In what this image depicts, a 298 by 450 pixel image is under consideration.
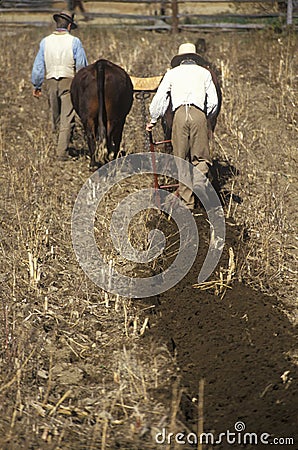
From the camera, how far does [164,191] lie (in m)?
9.30

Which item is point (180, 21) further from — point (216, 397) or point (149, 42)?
point (216, 397)

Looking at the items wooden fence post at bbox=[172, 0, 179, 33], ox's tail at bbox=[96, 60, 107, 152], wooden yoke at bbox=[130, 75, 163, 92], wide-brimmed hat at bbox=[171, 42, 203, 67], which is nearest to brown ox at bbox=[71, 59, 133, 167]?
ox's tail at bbox=[96, 60, 107, 152]

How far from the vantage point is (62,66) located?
1092 centimetres

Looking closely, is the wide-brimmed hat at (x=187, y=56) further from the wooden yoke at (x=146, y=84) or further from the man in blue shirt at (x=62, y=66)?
the man in blue shirt at (x=62, y=66)

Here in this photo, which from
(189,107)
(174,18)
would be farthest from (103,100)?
(174,18)

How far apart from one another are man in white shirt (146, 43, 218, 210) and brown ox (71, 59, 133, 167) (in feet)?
4.35

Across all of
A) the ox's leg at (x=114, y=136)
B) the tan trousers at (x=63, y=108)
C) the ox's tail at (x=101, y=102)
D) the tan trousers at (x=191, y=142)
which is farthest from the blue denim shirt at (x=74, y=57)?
the tan trousers at (x=191, y=142)

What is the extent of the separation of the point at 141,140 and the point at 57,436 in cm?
659

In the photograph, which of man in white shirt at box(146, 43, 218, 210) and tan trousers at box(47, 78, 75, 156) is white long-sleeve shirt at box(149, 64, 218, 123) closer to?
man in white shirt at box(146, 43, 218, 210)

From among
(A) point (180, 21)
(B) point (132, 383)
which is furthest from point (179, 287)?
(A) point (180, 21)

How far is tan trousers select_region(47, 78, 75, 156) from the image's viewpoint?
35.7ft

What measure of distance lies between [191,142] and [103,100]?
164 cm

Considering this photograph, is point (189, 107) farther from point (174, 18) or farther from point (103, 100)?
point (174, 18)

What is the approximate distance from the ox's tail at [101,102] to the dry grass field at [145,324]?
0.57 metres
